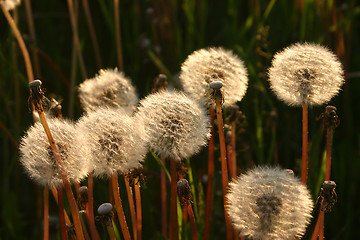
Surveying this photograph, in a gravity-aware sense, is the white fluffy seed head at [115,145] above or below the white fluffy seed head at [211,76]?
below

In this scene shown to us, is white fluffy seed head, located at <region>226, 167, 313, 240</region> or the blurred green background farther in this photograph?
the blurred green background

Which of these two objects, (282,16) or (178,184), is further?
(282,16)

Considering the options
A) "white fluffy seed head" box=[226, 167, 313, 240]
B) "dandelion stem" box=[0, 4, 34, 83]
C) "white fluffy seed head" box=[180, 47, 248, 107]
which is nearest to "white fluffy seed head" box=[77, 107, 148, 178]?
"white fluffy seed head" box=[226, 167, 313, 240]

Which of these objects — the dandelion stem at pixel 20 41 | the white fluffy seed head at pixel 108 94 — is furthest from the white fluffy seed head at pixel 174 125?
the dandelion stem at pixel 20 41

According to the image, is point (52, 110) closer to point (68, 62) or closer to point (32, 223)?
point (32, 223)

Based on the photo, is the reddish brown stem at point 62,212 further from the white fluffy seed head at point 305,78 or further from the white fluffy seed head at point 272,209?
the white fluffy seed head at point 305,78

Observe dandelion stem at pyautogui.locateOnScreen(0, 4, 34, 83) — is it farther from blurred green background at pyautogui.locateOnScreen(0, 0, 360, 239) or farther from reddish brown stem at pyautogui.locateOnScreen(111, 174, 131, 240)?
reddish brown stem at pyautogui.locateOnScreen(111, 174, 131, 240)

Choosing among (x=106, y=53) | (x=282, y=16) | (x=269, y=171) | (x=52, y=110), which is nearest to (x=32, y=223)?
(x=52, y=110)
